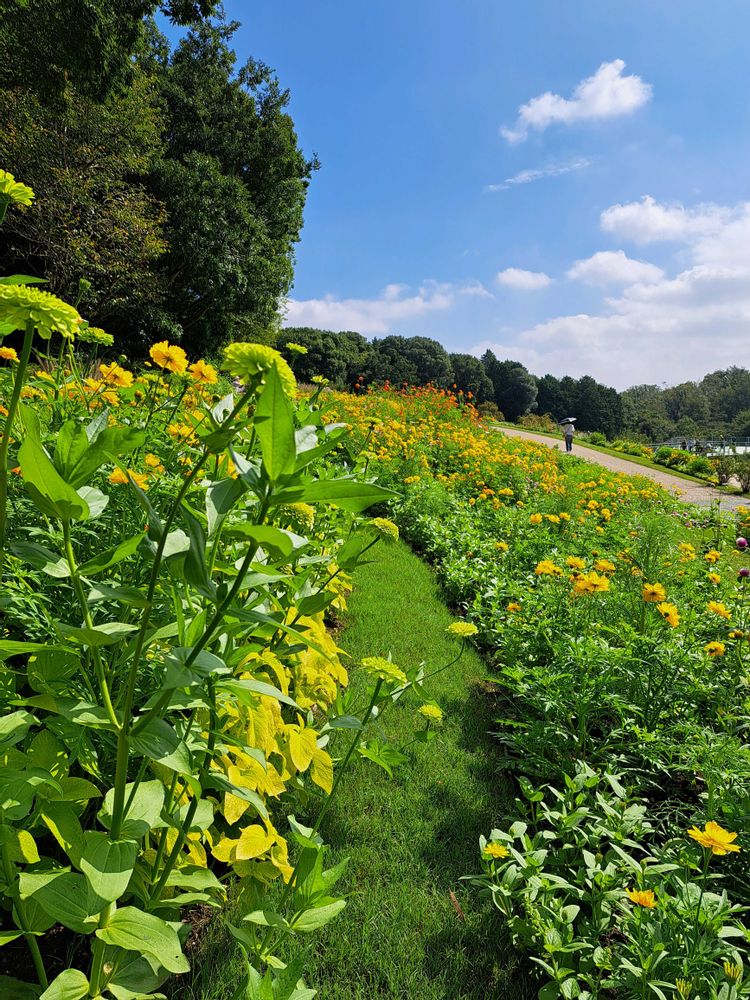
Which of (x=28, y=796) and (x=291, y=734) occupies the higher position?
(x=28, y=796)

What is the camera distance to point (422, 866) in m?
1.65

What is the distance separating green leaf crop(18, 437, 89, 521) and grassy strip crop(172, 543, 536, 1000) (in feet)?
3.40

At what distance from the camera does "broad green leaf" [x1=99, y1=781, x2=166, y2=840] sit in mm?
745

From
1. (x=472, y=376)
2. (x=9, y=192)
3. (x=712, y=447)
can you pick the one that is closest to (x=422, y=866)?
(x=9, y=192)

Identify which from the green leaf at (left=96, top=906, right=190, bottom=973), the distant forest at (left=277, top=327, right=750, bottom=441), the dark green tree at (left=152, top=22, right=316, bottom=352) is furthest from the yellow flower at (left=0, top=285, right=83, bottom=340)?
the distant forest at (left=277, top=327, right=750, bottom=441)

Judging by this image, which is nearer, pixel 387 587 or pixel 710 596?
pixel 710 596

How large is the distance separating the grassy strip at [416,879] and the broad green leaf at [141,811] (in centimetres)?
55

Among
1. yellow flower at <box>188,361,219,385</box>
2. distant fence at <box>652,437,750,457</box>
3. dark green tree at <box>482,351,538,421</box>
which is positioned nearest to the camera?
yellow flower at <box>188,361,219,385</box>

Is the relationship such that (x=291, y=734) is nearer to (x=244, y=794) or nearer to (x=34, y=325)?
(x=244, y=794)

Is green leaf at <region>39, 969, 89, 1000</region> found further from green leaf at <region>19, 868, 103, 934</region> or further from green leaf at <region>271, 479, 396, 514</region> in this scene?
green leaf at <region>271, 479, 396, 514</region>

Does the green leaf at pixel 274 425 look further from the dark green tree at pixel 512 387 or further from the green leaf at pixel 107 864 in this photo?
the dark green tree at pixel 512 387

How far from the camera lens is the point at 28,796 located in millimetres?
731

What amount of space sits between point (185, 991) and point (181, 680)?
1.13 meters

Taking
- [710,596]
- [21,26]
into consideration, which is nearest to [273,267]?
[21,26]
